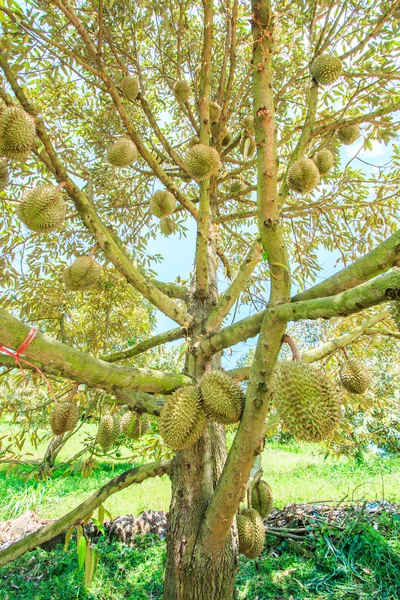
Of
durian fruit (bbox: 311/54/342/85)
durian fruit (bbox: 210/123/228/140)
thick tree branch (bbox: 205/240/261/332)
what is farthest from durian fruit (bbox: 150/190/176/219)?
durian fruit (bbox: 311/54/342/85)

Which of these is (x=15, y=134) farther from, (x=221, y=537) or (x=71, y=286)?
(x=221, y=537)

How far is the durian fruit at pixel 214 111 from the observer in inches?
116

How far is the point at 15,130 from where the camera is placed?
5.46 feet

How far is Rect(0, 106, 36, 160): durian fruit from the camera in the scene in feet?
5.43

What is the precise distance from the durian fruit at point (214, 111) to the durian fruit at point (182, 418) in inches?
92.4

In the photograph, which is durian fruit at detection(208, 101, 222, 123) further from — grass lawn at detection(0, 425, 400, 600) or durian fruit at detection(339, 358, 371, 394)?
grass lawn at detection(0, 425, 400, 600)

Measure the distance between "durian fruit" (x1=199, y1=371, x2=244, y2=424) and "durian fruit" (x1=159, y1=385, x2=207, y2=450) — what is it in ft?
0.13

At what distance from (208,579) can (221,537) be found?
226mm

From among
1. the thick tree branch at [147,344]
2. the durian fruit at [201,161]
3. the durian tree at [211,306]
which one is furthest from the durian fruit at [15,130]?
the thick tree branch at [147,344]

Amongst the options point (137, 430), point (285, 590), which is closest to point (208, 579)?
point (137, 430)

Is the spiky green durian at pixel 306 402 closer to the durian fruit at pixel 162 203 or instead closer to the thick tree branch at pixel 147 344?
the thick tree branch at pixel 147 344

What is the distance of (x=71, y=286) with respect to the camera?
236cm

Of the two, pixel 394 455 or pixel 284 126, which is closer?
pixel 284 126

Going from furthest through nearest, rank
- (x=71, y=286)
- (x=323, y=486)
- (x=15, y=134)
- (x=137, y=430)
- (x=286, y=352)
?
1. (x=286, y=352)
2. (x=323, y=486)
3. (x=71, y=286)
4. (x=137, y=430)
5. (x=15, y=134)
